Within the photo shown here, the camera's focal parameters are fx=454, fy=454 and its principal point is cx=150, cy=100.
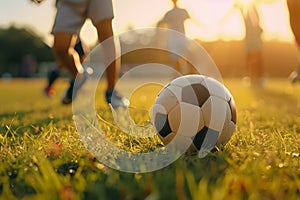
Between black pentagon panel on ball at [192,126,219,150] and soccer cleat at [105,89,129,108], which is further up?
black pentagon panel on ball at [192,126,219,150]

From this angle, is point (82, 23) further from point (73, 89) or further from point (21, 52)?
point (21, 52)

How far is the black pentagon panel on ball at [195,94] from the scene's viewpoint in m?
2.55

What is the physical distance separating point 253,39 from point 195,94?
35.1ft

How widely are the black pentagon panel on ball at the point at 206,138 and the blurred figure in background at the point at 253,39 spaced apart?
1011cm

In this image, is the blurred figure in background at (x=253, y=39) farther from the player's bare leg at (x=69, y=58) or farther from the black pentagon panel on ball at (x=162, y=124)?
the black pentagon panel on ball at (x=162, y=124)

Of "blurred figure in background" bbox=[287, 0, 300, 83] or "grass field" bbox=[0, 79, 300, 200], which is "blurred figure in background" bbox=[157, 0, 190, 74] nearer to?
"blurred figure in background" bbox=[287, 0, 300, 83]

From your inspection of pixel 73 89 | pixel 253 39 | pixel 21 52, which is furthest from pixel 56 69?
pixel 21 52

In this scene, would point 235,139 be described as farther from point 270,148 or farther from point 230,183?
point 230,183

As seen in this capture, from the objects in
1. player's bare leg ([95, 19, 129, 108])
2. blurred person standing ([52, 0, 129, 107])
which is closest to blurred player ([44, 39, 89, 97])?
blurred person standing ([52, 0, 129, 107])

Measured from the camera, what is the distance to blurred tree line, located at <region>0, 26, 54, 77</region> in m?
56.7

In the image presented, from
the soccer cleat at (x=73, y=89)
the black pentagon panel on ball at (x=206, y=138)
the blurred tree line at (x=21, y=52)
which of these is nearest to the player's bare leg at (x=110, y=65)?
the soccer cleat at (x=73, y=89)

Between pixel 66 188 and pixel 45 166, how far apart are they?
0.29 meters

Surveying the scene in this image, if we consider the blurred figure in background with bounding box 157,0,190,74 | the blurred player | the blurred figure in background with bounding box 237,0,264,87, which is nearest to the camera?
the blurred player

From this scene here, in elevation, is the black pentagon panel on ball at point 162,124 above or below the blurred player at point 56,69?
above
